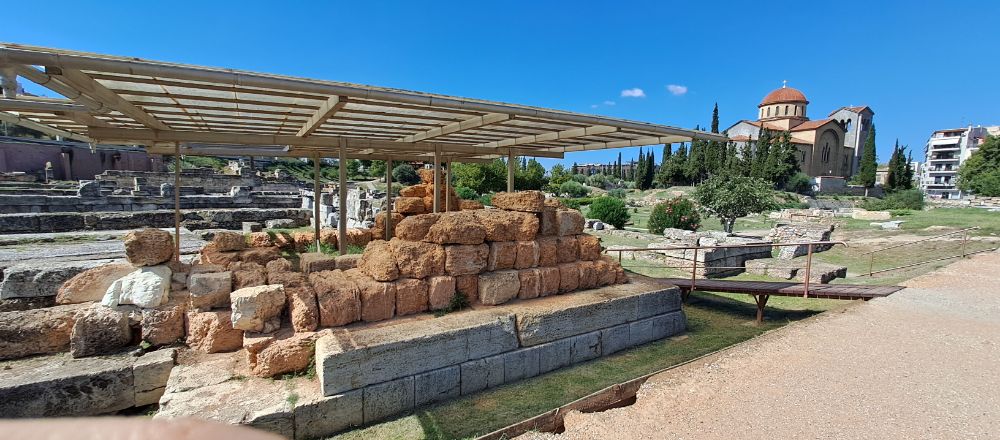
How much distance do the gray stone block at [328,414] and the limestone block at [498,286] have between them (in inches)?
76.8

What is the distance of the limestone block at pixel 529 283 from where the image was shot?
19.4 feet

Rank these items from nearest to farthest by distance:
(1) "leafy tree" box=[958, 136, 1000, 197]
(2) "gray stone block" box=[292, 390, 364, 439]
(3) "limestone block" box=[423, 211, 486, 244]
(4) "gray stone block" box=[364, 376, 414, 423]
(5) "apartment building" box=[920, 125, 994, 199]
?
(2) "gray stone block" box=[292, 390, 364, 439], (4) "gray stone block" box=[364, 376, 414, 423], (3) "limestone block" box=[423, 211, 486, 244], (1) "leafy tree" box=[958, 136, 1000, 197], (5) "apartment building" box=[920, 125, 994, 199]

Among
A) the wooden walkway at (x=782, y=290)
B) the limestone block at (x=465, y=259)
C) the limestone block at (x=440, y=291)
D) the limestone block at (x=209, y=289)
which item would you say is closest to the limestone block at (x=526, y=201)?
the limestone block at (x=465, y=259)

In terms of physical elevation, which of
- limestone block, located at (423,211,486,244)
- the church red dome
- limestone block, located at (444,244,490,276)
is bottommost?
limestone block, located at (444,244,490,276)

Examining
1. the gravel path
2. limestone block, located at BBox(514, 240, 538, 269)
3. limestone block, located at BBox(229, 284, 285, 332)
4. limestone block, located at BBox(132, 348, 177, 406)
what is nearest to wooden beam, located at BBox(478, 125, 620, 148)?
limestone block, located at BBox(514, 240, 538, 269)

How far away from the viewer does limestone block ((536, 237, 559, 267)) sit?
6242 mm

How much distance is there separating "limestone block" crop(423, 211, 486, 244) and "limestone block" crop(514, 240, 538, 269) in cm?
57

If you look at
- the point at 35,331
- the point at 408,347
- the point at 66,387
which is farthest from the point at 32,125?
the point at 408,347

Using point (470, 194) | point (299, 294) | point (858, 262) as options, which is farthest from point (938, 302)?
point (470, 194)

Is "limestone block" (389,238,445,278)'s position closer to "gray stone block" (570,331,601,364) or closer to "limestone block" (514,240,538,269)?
"limestone block" (514,240,538,269)

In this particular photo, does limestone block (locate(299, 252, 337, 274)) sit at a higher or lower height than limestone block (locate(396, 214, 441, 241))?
lower

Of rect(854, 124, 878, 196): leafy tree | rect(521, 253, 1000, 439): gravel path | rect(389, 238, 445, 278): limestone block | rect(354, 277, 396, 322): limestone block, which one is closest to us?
rect(521, 253, 1000, 439): gravel path

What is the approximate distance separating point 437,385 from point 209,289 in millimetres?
2777

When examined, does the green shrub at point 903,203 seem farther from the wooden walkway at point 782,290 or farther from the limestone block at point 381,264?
the limestone block at point 381,264
